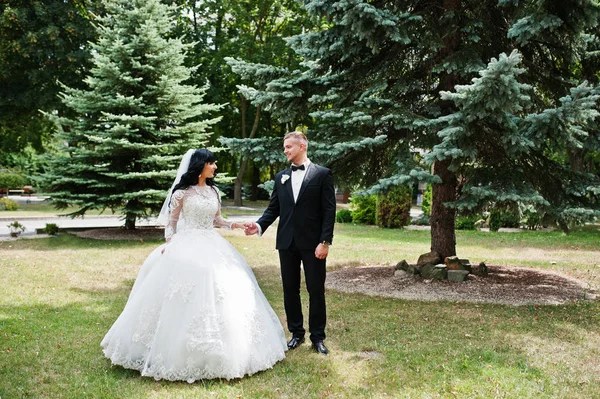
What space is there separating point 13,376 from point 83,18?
2395 cm

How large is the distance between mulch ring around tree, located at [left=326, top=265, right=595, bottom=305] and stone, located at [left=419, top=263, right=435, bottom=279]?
132 millimetres

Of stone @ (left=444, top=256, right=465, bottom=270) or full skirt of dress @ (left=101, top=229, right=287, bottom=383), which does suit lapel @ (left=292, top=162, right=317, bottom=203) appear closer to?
full skirt of dress @ (left=101, top=229, right=287, bottom=383)

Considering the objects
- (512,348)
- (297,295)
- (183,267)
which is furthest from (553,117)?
(183,267)

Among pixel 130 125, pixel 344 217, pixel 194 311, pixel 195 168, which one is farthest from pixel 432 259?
pixel 344 217

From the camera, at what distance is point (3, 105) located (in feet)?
84.8

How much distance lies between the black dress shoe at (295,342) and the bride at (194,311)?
37 centimetres

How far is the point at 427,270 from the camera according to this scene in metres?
9.30

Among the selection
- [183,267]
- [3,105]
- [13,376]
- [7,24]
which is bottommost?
[13,376]

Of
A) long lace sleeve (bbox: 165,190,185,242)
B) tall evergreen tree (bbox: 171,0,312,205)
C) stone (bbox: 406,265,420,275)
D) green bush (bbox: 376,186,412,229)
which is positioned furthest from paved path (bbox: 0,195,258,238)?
long lace sleeve (bbox: 165,190,185,242)

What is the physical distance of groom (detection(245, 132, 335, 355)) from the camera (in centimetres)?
536

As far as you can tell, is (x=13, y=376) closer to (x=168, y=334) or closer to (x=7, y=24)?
(x=168, y=334)

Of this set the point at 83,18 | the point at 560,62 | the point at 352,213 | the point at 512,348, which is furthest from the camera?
the point at 83,18

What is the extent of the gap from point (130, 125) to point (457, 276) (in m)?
10.00

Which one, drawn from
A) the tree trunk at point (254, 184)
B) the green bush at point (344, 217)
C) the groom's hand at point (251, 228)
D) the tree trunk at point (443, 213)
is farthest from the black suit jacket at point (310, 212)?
the tree trunk at point (254, 184)
